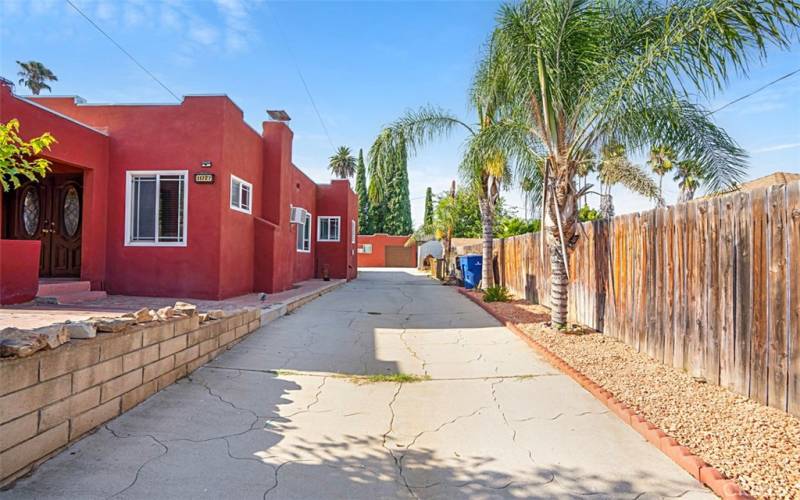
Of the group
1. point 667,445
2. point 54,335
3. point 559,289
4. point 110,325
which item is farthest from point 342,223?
point 667,445

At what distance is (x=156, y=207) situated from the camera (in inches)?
387

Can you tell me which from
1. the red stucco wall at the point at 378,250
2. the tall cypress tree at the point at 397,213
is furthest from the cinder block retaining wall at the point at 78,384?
the tall cypress tree at the point at 397,213

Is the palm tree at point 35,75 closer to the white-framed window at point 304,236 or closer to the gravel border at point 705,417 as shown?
the white-framed window at point 304,236

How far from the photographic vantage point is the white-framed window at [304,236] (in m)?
17.5

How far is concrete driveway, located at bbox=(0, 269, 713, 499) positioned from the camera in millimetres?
2836

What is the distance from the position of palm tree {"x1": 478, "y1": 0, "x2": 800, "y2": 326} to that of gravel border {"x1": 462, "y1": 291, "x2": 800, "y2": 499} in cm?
213

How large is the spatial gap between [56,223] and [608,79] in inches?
438

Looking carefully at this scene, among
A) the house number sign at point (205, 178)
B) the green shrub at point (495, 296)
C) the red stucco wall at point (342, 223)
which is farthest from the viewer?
the red stucco wall at point (342, 223)

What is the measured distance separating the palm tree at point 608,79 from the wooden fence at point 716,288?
1112mm

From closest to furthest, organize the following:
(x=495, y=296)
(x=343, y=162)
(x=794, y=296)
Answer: (x=794, y=296), (x=495, y=296), (x=343, y=162)

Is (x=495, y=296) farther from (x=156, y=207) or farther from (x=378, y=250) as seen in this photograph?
(x=378, y=250)

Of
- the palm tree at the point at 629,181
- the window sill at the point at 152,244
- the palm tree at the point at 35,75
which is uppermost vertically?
the palm tree at the point at 35,75

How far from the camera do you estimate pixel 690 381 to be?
4.67m

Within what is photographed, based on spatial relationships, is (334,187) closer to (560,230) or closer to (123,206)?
(123,206)
